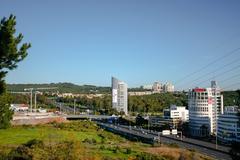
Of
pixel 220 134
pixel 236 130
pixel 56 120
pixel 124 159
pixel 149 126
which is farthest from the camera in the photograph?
pixel 149 126

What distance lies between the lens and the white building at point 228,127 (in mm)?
61247

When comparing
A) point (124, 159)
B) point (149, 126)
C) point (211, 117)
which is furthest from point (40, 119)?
point (124, 159)

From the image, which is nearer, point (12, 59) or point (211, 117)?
point (12, 59)

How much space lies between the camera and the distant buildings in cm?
13357

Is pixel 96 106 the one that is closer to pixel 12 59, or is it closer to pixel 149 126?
pixel 149 126

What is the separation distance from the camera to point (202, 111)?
254 ft

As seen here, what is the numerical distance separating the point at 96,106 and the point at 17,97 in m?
29.4

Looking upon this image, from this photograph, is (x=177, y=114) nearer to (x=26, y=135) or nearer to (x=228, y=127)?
(x=228, y=127)

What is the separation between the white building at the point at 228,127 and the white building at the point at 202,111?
318 inches

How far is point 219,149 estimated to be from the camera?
5259 centimetres

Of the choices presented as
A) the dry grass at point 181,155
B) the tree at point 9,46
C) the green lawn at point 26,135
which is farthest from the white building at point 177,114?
the tree at point 9,46

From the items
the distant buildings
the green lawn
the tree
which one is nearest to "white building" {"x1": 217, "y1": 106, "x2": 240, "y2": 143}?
the green lawn

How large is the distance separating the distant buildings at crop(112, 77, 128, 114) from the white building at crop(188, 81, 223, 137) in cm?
5091

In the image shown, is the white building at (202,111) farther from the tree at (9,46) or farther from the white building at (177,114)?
the tree at (9,46)
